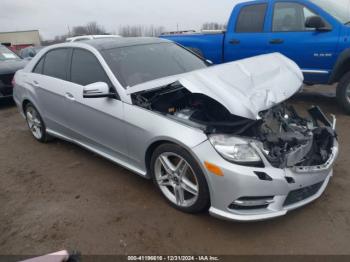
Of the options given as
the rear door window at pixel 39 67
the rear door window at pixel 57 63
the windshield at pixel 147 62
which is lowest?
the rear door window at pixel 39 67

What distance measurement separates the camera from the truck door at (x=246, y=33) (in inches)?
242

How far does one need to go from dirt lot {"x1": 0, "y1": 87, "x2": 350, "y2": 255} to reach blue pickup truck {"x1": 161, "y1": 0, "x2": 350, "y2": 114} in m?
1.94

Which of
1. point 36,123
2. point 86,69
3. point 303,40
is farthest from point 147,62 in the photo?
point 303,40

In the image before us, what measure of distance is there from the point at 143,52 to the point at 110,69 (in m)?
0.61

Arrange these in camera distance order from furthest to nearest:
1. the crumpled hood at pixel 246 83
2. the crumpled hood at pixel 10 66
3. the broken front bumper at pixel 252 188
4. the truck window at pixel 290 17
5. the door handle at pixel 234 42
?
the crumpled hood at pixel 10 66 < the door handle at pixel 234 42 < the truck window at pixel 290 17 < the crumpled hood at pixel 246 83 < the broken front bumper at pixel 252 188

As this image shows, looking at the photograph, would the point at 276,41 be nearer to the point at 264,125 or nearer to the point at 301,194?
the point at 264,125

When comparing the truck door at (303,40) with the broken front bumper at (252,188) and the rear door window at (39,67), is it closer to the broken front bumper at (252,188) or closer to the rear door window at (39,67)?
the broken front bumper at (252,188)

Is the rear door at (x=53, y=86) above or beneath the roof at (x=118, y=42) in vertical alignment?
beneath

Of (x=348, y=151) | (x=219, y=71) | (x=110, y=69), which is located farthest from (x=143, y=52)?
(x=348, y=151)

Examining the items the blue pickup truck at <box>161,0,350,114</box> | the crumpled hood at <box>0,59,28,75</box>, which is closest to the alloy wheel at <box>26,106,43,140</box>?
the crumpled hood at <box>0,59,28,75</box>

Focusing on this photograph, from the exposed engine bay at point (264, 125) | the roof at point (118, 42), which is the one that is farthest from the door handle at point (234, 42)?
the exposed engine bay at point (264, 125)

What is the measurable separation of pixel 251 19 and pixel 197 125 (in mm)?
4362

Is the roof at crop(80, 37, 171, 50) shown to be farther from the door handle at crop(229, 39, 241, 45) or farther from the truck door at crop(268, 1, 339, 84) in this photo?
the truck door at crop(268, 1, 339, 84)

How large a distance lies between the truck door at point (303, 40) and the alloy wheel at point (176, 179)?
3877 mm
